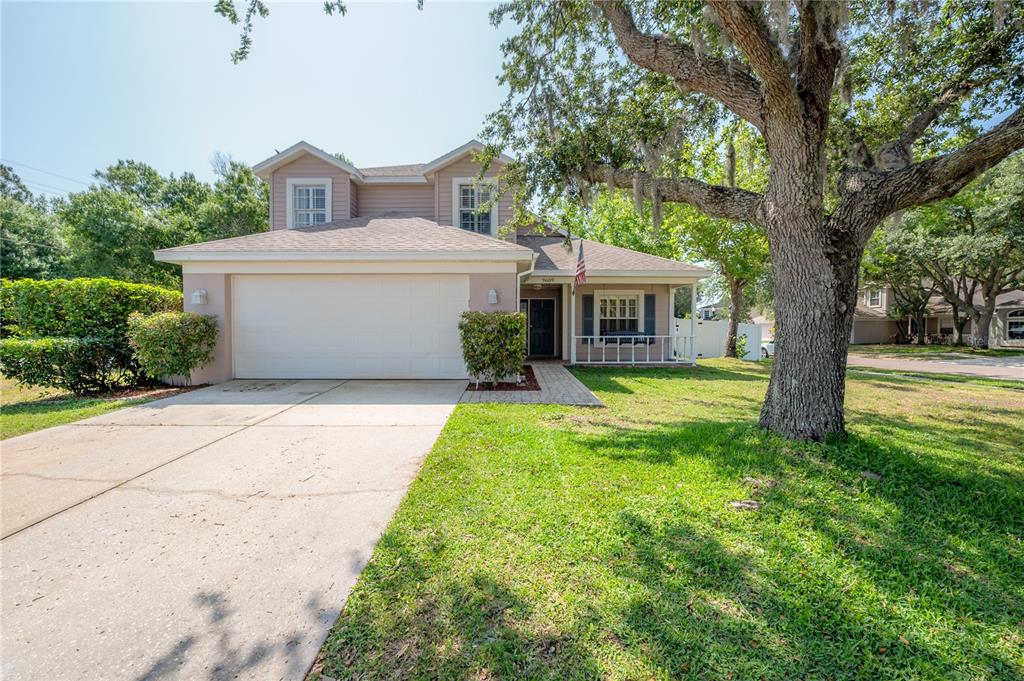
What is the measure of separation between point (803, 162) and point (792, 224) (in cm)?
61

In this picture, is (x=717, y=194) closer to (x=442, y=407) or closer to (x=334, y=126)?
(x=442, y=407)

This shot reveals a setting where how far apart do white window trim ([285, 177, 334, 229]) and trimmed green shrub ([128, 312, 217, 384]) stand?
16.5 feet

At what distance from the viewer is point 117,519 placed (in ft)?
9.54

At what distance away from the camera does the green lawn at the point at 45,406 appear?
5.29 metres

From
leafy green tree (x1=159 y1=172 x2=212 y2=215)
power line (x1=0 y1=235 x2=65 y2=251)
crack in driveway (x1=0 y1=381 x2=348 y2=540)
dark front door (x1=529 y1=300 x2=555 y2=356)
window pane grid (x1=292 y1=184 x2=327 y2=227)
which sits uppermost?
leafy green tree (x1=159 y1=172 x2=212 y2=215)

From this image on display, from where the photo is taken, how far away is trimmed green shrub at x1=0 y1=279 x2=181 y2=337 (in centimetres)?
727

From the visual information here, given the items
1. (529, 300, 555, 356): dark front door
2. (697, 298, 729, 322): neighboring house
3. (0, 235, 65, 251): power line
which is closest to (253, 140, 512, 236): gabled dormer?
(529, 300, 555, 356): dark front door

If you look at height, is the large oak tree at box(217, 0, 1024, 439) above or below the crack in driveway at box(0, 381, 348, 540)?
above

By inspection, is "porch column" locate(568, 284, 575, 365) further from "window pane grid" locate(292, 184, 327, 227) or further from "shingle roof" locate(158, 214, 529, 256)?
"window pane grid" locate(292, 184, 327, 227)

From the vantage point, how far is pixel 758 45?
383cm

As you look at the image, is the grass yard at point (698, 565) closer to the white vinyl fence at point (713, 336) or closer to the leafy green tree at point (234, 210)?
the white vinyl fence at point (713, 336)

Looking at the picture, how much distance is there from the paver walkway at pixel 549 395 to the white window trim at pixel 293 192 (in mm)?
8080

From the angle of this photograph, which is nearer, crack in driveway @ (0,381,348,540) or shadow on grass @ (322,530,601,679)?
shadow on grass @ (322,530,601,679)

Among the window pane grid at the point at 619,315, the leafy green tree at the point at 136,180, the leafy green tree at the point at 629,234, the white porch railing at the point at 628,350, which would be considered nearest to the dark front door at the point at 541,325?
the white porch railing at the point at 628,350
